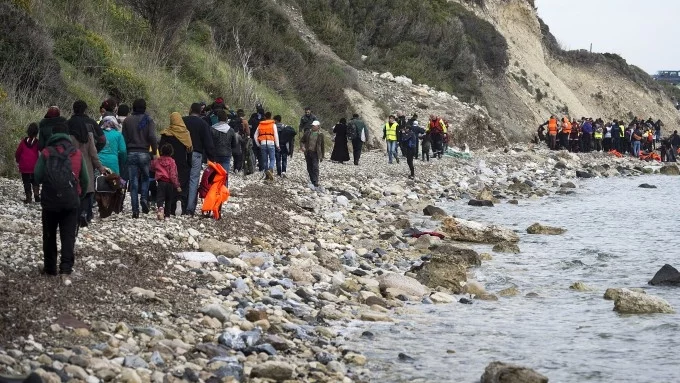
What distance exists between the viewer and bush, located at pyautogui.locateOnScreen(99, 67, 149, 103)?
922 inches

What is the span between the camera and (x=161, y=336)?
828 centimetres

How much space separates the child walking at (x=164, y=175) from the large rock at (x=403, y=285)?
312cm

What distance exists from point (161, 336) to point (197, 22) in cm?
2632

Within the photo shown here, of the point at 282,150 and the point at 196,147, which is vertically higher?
the point at 196,147

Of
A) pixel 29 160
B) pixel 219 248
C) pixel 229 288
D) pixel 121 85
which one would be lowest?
pixel 229 288

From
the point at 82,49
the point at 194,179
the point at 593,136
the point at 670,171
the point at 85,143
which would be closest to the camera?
the point at 85,143

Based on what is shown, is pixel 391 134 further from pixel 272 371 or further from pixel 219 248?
pixel 272 371

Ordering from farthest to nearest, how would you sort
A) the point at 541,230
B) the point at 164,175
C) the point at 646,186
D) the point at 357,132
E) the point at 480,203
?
the point at 646,186, the point at 357,132, the point at 480,203, the point at 541,230, the point at 164,175

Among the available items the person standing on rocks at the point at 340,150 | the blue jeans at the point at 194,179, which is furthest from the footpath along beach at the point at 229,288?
the person standing on rocks at the point at 340,150

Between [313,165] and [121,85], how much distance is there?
5.62m

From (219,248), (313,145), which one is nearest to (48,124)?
(219,248)

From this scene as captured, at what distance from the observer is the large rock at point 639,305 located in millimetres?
12164

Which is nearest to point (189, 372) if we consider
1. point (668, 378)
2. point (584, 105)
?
point (668, 378)

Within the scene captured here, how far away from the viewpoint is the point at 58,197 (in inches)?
348
